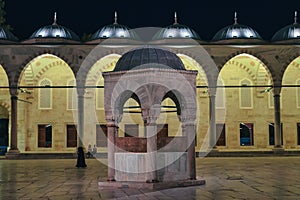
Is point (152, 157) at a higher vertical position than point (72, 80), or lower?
lower

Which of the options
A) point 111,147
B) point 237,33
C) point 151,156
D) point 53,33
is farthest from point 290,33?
point 151,156

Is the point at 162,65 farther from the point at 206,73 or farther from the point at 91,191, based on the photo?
the point at 206,73

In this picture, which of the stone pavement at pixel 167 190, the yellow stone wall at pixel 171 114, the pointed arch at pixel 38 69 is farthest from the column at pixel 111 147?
the pointed arch at pixel 38 69

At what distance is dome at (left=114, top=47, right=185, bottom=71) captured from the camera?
10.5 m

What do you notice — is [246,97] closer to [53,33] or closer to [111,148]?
[53,33]

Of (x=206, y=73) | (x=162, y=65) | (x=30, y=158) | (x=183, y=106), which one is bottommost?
(x=30, y=158)

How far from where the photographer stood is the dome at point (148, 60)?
1054 centimetres

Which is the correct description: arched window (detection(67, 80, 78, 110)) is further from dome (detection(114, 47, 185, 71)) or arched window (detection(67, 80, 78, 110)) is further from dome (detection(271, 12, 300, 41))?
dome (detection(114, 47, 185, 71))

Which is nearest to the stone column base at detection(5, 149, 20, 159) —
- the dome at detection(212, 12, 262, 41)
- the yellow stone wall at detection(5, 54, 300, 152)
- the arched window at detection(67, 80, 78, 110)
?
the yellow stone wall at detection(5, 54, 300, 152)

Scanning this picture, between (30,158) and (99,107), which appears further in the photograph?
(99,107)

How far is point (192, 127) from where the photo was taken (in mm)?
10820

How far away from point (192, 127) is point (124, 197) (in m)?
2.88

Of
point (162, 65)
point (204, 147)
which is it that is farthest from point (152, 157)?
point (204, 147)

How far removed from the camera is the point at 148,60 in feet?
34.8
